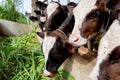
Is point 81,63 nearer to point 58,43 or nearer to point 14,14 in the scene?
point 58,43

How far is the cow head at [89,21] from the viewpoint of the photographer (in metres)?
2.20

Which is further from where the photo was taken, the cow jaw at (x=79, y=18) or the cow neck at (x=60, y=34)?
the cow neck at (x=60, y=34)

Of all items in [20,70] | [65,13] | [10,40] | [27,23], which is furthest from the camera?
[27,23]

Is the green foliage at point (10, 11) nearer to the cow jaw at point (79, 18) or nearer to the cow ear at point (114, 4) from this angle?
the cow jaw at point (79, 18)

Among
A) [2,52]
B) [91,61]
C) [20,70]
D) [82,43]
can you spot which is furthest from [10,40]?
[82,43]

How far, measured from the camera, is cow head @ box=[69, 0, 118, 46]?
2.20m

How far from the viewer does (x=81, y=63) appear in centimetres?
274

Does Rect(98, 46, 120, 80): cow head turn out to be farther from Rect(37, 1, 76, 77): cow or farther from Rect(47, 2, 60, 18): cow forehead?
Rect(47, 2, 60, 18): cow forehead

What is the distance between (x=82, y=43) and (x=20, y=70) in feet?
4.16

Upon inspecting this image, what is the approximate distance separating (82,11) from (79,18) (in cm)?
6

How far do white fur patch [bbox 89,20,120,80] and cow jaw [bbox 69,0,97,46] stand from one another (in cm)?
20

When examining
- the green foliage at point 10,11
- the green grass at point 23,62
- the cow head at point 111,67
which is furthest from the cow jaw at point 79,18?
the green foliage at point 10,11

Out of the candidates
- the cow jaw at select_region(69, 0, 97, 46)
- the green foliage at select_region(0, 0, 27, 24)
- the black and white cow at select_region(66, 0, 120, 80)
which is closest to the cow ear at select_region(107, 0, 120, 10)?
the black and white cow at select_region(66, 0, 120, 80)

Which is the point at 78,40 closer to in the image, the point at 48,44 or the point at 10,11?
the point at 48,44
